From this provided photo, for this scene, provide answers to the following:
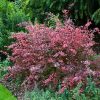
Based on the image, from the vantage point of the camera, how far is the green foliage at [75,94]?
5465 mm

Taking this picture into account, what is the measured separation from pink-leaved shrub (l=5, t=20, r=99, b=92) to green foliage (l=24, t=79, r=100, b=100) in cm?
14

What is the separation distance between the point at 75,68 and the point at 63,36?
610 millimetres

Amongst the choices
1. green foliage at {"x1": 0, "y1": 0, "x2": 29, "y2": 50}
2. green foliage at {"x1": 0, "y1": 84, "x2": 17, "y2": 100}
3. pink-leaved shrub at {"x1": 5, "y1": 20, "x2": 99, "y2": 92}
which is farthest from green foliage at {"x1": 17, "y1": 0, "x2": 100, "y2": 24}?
green foliage at {"x1": 0, "y1": 84, "x2": 17, "y2": 100}

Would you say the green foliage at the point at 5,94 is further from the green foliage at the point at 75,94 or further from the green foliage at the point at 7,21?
the green foliage at the point at 7,21

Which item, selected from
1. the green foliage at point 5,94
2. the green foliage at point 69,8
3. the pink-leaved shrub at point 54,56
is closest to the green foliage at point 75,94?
the pink-leaved shrub at point 54,56

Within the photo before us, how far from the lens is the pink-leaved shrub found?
5907 mm

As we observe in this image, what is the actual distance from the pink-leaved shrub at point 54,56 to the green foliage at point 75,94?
14cm

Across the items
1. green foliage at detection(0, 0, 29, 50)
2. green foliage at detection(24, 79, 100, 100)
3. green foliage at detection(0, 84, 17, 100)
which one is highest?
green foliage at detection(0, 0, 29, 50)

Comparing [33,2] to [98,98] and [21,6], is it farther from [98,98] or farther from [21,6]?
[98,98]

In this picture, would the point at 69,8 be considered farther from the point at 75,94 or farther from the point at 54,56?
the point at 75,94

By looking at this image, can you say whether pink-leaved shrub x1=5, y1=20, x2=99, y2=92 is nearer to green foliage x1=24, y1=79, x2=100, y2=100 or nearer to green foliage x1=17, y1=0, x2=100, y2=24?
green foliage x1=24, y1=79, x2=100, y2=100

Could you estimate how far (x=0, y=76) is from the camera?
7.07 meters

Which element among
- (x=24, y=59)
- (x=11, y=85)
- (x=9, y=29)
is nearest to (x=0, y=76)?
(x=11, y=85)

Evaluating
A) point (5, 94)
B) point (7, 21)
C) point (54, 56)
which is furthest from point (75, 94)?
point (7, 21)
